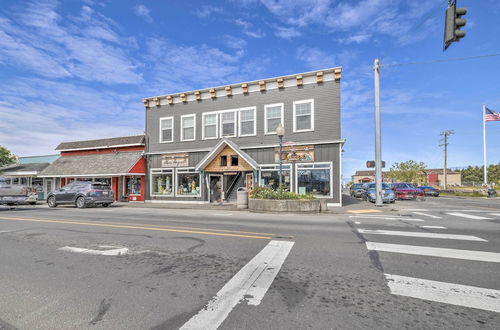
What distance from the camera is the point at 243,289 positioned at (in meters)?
3.56

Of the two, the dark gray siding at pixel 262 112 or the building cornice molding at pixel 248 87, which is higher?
the building cornice molding at pixel 248 87

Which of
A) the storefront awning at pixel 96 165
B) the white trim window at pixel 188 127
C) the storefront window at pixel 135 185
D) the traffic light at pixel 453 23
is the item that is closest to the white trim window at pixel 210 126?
the white trim window at pixel 188 127

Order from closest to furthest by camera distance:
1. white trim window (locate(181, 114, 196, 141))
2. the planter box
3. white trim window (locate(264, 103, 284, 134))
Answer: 1. the planter box
2. white trim window (locate(264, 103, 284, 134))
3. white trim window (locate(181, 114, 196, 141))

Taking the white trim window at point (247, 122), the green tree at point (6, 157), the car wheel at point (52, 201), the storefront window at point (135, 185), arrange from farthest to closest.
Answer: the green tree at point (6, 157) → the storefront window at point (135, 185) → the white trim window at point (247, 122) → the car wheel at point (52, 201)

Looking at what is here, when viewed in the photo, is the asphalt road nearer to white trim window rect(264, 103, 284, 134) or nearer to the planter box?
the planter box

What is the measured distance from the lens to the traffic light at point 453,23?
26.9 feet

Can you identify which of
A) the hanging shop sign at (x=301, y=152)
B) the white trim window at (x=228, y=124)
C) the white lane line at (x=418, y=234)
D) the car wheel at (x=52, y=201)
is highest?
the white trim window at (x=228, y=124)

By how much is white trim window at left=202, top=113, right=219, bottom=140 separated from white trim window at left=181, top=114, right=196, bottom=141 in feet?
3.41

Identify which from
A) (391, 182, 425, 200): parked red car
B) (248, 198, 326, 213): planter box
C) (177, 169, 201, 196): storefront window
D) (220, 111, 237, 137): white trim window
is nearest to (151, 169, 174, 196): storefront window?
(177, 169, 201, 196): storefront window

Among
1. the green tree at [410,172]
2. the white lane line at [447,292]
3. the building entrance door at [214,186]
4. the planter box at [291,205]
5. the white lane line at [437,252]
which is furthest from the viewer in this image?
the green tree at [410,172]

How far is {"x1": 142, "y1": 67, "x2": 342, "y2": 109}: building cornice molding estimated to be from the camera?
1756 cm

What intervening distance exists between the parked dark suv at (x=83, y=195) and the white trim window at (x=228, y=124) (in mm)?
9570

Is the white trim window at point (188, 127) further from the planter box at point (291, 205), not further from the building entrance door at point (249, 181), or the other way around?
the planter box at point (291, 205)

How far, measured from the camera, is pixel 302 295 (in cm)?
338
